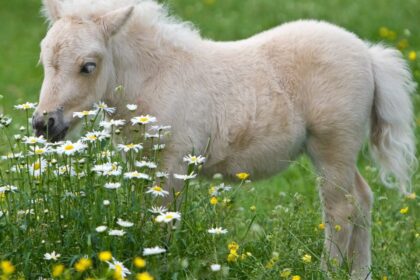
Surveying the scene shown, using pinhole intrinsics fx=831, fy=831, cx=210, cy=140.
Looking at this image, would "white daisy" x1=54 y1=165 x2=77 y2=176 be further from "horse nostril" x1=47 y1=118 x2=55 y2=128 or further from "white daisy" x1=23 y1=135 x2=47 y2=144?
"horse nostril" x1=47 y1=118 x2=55 y2=128

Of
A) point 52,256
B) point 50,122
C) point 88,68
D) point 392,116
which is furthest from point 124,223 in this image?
point 392,116

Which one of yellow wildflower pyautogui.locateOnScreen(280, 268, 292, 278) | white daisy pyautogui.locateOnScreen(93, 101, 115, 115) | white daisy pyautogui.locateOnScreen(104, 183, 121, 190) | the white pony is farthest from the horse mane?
yellow wildflower pyautogui.locateOnScreen(280, 268, 292, 278)

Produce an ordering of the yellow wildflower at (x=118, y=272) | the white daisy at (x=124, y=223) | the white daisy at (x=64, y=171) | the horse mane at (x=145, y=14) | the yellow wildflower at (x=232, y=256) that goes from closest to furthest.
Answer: the yellow wildflower at (x=118, y=272)
the white daisy at (x=124, y=223)
the yellow wildflower at (x=232, y=256)
the white daisy at (x=64, y=171)
the horse mane at (x=145, y=14)

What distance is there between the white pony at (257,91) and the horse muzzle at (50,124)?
0.29 feet

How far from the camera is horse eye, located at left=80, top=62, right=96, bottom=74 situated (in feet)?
15.5

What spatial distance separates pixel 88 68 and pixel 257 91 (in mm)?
1108

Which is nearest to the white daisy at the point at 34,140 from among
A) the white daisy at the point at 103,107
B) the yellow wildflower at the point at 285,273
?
the white daisy at the point at 103,107

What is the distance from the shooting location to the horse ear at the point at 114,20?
478 centimetres

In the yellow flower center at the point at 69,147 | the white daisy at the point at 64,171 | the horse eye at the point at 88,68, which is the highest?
the horse eye at the point at 88,68

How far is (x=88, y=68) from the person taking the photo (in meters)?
4.71

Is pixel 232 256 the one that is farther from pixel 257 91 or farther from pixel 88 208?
pixel 257 91

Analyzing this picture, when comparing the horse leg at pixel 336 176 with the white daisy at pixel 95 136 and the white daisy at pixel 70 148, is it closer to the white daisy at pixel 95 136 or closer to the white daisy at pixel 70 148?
the white daisy at pixel 95 136

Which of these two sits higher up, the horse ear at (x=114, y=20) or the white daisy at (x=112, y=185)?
the horse ear at (x=114, y=20)

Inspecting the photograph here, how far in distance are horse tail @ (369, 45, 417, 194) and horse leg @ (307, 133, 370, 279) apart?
0.95 feet
